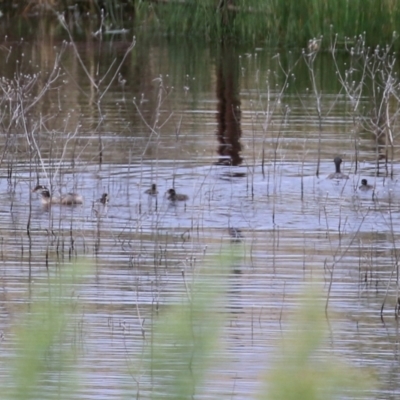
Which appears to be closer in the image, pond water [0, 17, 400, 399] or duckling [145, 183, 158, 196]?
pond water [0, 17, 400, 399]

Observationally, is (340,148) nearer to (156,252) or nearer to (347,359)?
(156,252)

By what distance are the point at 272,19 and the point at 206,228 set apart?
1523 cm

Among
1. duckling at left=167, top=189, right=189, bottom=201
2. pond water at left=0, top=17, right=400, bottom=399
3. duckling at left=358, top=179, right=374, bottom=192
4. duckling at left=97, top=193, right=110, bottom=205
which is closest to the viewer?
pond water at left=0, top=17, right=400, bottom=399

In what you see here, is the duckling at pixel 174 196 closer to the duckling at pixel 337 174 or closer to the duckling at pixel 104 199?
the duckling at pixel 104 199

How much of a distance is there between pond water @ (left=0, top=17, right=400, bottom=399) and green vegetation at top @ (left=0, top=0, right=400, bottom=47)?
482 centimetres

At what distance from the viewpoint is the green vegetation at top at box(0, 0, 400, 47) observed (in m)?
24.0

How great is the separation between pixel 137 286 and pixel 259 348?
1.67 meters

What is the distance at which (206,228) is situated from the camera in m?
10.8

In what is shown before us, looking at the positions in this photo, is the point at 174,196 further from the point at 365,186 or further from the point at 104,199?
the point at 365,186

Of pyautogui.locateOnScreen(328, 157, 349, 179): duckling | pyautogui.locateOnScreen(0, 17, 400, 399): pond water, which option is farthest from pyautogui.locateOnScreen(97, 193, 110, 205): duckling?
pyautogui.locateOnScreen(328, 157, 349, 179): duckling

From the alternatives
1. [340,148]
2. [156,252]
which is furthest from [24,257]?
[340,148]

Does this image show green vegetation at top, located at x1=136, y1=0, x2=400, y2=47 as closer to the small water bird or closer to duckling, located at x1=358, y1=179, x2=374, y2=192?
duckling, located at x1=358, y1=179, x2=374, y2=192

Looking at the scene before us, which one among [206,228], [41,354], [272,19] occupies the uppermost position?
[41,354]

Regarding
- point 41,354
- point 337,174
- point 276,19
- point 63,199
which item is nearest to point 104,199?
point 63,199
